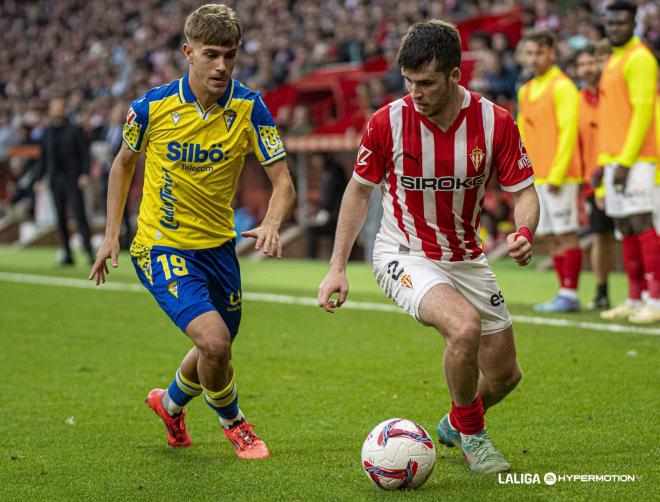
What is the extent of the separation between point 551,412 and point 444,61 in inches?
94.3

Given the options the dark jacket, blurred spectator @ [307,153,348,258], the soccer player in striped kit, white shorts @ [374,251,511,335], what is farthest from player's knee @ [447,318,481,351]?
blurred spectator @ [307,153,348,258]

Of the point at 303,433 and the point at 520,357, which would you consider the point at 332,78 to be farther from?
the point at 303,433

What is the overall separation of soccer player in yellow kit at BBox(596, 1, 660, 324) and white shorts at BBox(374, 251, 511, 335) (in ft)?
14.4

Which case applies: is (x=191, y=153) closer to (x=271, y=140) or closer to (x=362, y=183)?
(x=271, y=140)

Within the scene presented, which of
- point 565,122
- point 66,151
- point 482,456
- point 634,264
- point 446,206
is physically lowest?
A: point 66,151

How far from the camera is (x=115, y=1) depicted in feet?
122

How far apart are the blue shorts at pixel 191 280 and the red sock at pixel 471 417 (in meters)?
1.29

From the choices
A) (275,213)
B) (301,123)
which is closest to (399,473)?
(275,213)

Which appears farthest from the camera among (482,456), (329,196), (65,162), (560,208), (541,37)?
(329,196)

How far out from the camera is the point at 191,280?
538cm

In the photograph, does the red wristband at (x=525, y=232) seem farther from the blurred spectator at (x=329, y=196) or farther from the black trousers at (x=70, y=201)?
the blurred spectator at (x=329, y=196)

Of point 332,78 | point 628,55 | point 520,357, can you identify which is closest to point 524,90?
point 628,55

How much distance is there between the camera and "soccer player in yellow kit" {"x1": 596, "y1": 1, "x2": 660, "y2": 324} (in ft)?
29.7

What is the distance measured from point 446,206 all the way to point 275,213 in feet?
2.75
